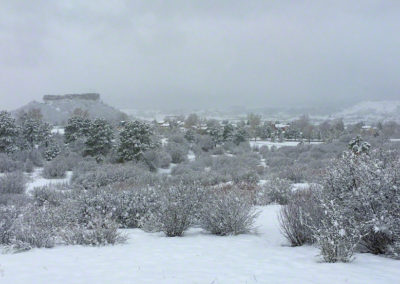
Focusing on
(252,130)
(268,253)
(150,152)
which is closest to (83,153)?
(150,152)

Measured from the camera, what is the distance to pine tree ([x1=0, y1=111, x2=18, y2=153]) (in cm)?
3134

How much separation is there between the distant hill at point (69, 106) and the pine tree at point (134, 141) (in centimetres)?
7186

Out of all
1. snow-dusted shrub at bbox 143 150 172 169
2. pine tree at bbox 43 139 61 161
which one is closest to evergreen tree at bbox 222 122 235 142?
snow-dusted shrub at bbox 143 150 172 169

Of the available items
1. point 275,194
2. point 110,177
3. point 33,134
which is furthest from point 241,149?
point 275,194

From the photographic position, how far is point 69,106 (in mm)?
126250

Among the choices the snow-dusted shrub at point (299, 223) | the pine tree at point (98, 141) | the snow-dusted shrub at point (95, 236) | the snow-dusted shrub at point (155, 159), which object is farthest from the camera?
the pine tree at point (98, 141)

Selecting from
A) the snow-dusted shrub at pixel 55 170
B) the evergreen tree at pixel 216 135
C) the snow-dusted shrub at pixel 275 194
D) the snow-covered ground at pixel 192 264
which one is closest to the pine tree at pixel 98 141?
the snow-dusted shrub at pixel 55 170

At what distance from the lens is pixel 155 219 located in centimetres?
905

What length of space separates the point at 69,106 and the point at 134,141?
102717 mm

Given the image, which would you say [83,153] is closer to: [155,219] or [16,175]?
[16,175]

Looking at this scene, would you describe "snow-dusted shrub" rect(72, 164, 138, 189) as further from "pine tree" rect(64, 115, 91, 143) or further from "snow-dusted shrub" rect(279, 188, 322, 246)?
"snow-dusted shrub" rect(279, 188, 322, 246)

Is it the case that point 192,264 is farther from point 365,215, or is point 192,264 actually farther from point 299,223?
point 365,215

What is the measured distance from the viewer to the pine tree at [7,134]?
31344 mm

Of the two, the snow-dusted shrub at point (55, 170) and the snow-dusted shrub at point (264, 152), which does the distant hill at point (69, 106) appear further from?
the snow-dusted shrub at point (55, 170)
